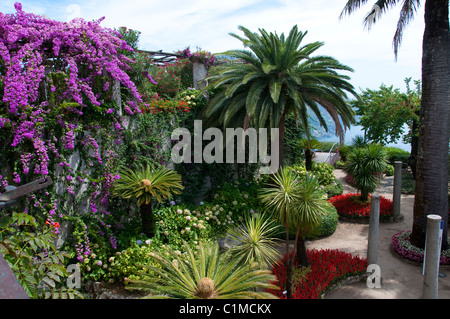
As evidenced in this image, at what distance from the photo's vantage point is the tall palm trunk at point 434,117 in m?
8.12

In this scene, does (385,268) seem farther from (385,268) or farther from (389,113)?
(389,113)

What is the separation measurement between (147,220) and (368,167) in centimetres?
800

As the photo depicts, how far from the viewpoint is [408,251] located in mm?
8414

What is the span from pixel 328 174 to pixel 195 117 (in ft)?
22.7

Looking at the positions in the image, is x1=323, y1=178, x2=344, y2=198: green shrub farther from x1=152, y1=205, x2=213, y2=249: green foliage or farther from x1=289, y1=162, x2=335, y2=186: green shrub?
x1=152, y1=205, x2=213, y2=249: green foliage

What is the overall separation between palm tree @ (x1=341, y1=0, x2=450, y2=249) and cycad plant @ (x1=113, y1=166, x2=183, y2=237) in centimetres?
611

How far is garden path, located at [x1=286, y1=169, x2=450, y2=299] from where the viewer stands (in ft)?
22.4

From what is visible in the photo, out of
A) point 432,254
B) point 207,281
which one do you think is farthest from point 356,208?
point 207,281

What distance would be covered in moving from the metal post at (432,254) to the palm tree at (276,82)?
4127mm
